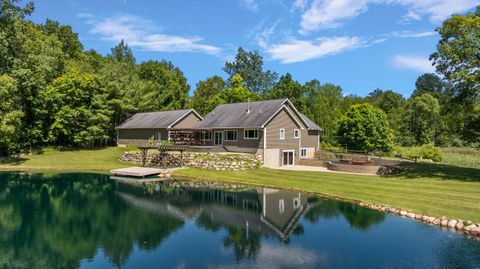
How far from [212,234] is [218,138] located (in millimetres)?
25567

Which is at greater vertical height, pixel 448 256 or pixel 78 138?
pixel 78 138

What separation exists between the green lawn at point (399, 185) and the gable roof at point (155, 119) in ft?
44.2

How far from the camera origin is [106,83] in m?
52.2

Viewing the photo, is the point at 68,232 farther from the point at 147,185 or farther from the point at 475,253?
the point at 475,253

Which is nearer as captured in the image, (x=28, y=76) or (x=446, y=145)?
(x=28, y=76)

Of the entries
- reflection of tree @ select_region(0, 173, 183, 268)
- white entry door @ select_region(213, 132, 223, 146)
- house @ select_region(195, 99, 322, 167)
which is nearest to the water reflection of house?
reflection of tree @ select_region(0, 173, 183, 268)

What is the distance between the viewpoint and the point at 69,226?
680 inches

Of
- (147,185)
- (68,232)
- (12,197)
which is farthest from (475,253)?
(12,197)

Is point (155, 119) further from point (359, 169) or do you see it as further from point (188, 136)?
point (359, 169)

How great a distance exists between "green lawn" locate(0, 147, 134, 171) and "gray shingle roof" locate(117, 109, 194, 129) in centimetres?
487

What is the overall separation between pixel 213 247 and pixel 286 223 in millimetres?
5229

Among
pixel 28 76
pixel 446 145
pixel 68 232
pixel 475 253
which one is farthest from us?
pixel 446 145

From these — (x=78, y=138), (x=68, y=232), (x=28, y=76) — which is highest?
(x=28, y=76)

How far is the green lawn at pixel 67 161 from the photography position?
37.5 m
